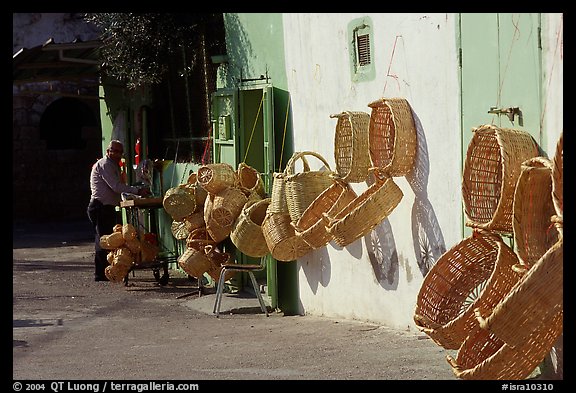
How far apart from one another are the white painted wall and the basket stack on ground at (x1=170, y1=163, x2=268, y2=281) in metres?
0.74

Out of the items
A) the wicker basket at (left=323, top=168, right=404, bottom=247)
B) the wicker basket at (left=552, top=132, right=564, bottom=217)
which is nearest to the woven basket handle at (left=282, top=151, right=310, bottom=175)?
the wicker basket at (left=323, top=168, right=404, bottom=247)

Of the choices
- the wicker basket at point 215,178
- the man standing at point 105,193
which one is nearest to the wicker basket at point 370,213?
the wicker basket at point 215,178

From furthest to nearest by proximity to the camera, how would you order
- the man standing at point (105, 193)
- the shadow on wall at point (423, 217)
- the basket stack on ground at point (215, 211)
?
the man standing at point (105, 193) < the basket stack on ground at point (215, 211) < the shadow on wall at point (423, 217)

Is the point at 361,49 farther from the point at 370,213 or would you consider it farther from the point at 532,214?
the point at 532,214

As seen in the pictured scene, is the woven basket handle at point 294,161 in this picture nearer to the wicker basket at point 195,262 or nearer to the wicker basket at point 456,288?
the wicker basket at point 195,262

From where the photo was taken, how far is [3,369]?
764 cm

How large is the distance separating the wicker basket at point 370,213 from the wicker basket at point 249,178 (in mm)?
2340

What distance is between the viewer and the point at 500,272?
6.86 meters

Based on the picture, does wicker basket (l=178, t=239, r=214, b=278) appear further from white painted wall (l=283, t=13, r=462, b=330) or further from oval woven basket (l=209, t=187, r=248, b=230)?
white painted wall (l=283, t=13, r=462, b=330)

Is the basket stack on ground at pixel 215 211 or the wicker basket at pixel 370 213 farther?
the basket stack on ground at pixel 215 211

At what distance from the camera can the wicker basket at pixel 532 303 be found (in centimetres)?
604

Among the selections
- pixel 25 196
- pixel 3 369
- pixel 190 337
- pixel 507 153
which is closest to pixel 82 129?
pixel 25 196

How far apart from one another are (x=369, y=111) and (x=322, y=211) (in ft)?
3.39
